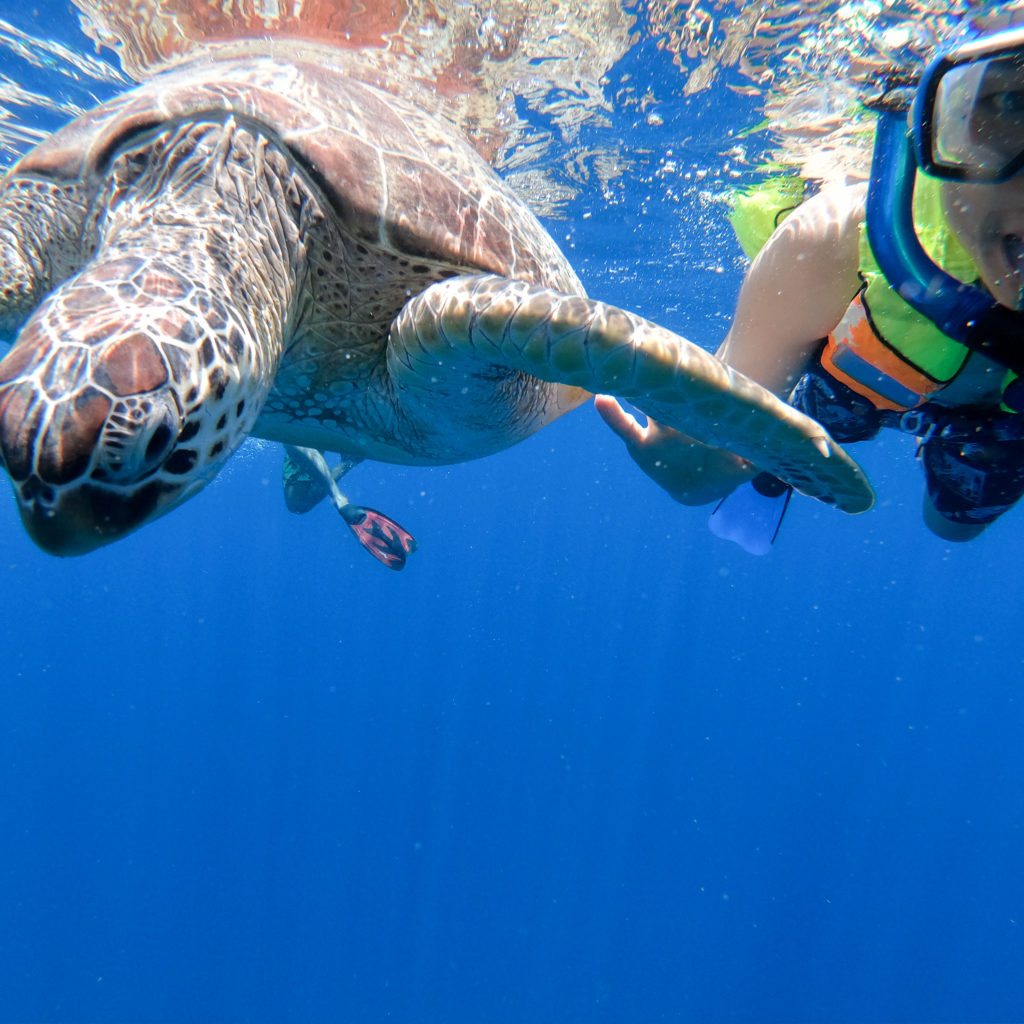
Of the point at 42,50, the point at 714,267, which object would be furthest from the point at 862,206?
the point at 714,267

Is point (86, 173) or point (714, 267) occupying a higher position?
point (714, 267)

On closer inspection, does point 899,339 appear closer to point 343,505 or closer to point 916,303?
point 916,303

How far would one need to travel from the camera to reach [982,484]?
2623 millimetres

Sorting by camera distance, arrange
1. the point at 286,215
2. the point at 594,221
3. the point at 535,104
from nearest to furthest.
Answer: the point at 286,215 < the point at 535,104 < the point at 594,221

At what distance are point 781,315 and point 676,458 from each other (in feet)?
2.01

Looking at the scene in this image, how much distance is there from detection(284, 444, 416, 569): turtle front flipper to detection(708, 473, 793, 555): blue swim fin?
3315 millimetres

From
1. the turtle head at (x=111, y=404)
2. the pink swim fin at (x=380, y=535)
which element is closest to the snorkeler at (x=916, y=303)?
the turtle head at (x=111, y=404)

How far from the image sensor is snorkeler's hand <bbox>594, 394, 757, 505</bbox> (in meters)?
2.45

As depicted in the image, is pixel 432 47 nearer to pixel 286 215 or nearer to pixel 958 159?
pixel 286 215

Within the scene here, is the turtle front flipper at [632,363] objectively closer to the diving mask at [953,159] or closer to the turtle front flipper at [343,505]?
the diving mask at [953,159]

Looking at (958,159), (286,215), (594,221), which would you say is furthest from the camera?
(594,221)

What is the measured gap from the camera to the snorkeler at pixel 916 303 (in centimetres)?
148

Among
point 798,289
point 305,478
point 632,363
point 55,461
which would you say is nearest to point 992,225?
point 798,289

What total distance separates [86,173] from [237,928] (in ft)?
93.5
